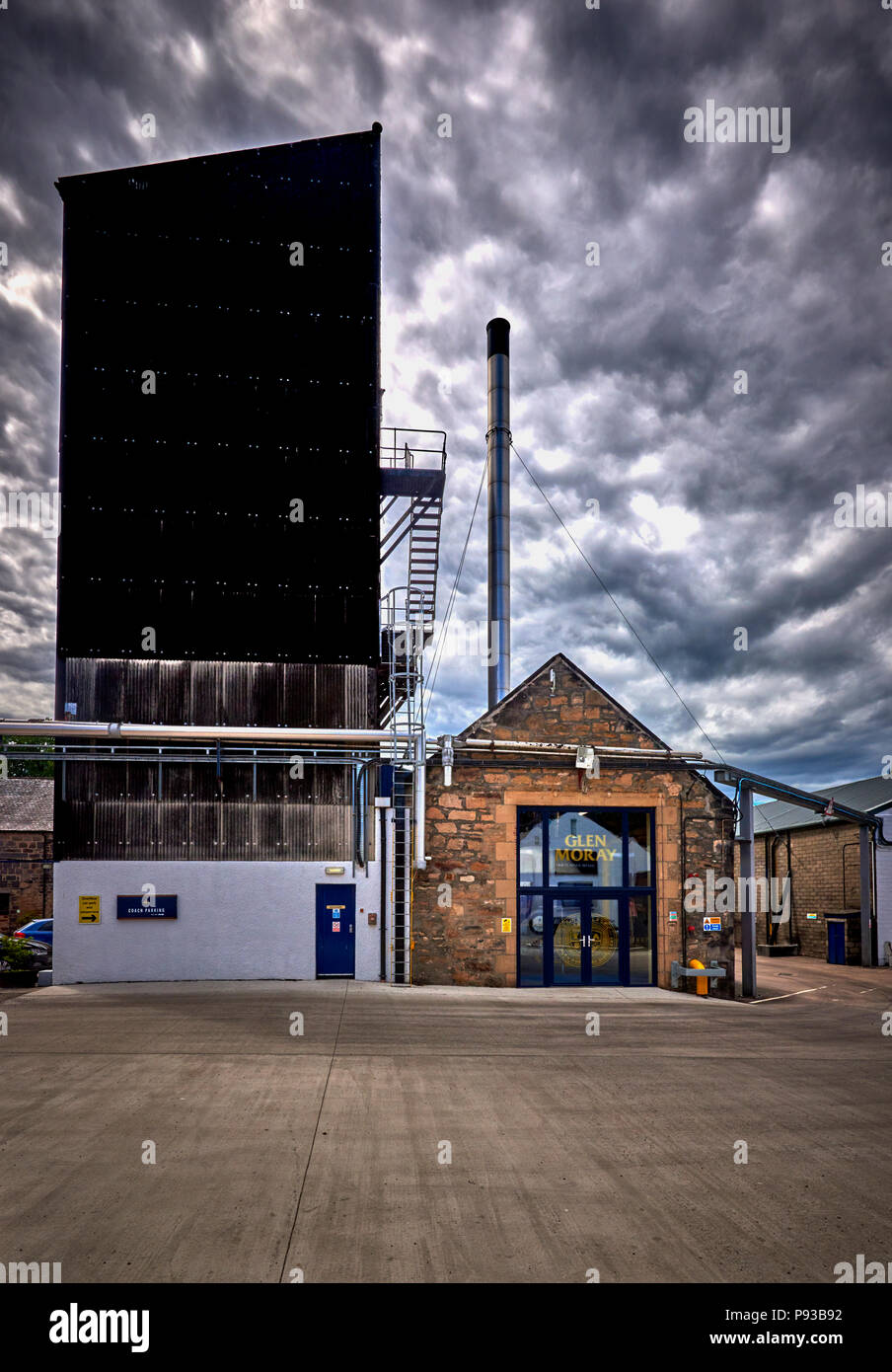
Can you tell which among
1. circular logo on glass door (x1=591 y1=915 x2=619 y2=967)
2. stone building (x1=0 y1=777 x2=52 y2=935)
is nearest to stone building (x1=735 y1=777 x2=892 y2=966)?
circular logo on glass door (x1=591 y1=915 x2=619 y2=967)

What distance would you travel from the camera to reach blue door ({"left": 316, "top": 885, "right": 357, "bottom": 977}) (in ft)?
62.1

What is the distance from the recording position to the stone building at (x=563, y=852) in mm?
18938

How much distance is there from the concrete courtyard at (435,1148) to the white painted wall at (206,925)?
3779mm

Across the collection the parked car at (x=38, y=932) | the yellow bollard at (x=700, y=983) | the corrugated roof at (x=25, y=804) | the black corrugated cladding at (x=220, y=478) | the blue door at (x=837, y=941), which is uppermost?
the black corrugated cladding at (x=220, y=478)

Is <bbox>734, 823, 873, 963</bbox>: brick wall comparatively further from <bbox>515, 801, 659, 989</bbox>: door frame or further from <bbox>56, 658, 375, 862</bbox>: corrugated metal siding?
<bbox>56, 658, 375, 862</bbox>: corrugated metal siding

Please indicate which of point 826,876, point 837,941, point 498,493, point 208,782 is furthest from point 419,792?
point 826,876

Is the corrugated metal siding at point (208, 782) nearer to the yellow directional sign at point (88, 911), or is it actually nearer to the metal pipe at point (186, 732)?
the metal pipe at point (186, 732)

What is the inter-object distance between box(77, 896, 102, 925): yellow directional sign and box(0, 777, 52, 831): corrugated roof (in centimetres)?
Result: 1503

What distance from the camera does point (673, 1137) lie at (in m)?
8.59

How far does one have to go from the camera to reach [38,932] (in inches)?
913

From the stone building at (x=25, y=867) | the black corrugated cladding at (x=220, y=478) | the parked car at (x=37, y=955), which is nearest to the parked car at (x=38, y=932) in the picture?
the parked car at (x=37, y=955)

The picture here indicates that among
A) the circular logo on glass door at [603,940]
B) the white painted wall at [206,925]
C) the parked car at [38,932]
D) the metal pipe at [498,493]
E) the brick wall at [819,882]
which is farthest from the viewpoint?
the metal pipe at [498,493]

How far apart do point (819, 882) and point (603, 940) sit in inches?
549

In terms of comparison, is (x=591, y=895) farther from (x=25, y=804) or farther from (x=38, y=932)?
(x=25, y=804)
